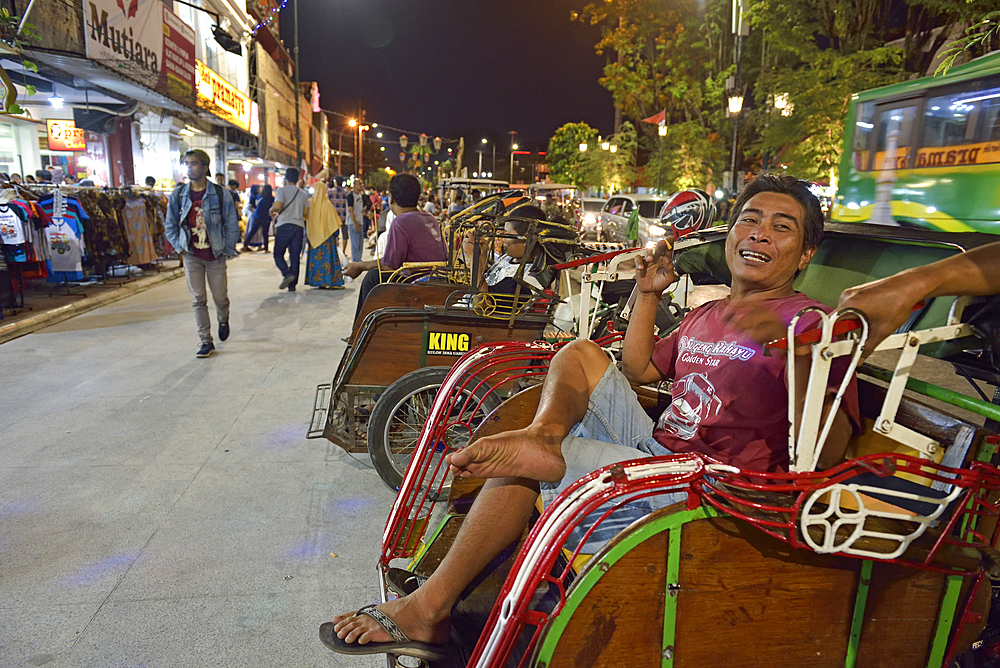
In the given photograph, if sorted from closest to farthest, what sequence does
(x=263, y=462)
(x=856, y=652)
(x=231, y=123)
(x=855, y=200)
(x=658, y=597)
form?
(x=658, y=597)
(x=856, y=652)
(x=263, y=462)
(x=855, y=200)
(x=231, y=123)

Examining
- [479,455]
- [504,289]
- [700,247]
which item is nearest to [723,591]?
[479,455]

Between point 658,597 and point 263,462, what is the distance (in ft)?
10.6

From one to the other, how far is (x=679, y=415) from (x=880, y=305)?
2.59 feet

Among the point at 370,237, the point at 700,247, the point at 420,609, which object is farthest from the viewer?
the point at 370,237

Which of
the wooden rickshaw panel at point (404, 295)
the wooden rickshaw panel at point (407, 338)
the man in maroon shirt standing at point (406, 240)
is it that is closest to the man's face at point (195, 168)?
the man in maroon shirt standing at point (406, 240)

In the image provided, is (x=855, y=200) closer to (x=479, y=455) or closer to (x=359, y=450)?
(x=359, y=450)

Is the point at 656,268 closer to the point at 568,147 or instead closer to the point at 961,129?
the point at 961,129

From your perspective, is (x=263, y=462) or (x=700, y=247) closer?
(x=700, y=247)

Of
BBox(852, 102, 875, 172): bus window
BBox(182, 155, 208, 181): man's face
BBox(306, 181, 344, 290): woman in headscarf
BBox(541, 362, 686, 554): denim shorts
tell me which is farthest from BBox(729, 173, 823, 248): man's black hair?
BBox(852, 102, 875, 172): bus window

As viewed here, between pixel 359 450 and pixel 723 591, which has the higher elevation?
pixel 723 591

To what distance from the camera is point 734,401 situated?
2.00 metres

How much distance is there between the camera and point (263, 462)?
414 cm

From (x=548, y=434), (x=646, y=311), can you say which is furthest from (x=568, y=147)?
(x=548, y=434)

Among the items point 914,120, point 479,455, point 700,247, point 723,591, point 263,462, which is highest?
point 914,120
